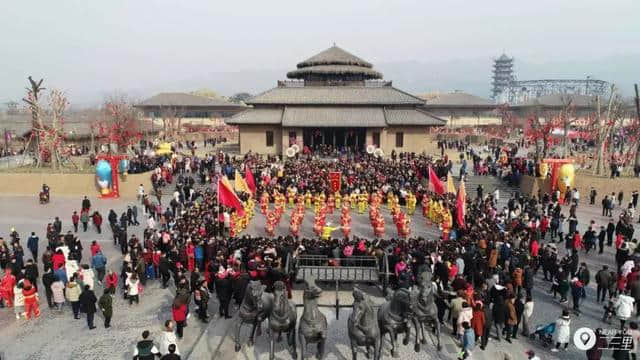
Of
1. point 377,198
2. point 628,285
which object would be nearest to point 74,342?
point 377,198

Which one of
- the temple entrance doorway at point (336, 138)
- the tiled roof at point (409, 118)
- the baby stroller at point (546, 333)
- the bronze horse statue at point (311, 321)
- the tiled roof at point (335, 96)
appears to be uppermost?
the tiled roof at point (335, 96)

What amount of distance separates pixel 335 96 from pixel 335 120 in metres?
3.65

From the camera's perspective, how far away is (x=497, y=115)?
8488 cm

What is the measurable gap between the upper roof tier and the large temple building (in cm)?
290

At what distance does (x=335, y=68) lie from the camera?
151ft

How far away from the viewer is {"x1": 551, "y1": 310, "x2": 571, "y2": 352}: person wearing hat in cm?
1092

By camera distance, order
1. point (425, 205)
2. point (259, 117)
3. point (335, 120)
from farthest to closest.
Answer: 1. point (259, 117)
2. point (335, 120)
3. point (425, 205)

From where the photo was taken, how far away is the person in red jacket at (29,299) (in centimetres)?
1254

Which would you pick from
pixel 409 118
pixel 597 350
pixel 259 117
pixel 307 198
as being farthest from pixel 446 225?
pixel 259 117

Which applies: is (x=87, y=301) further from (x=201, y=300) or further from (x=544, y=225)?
(x=544, y=225)

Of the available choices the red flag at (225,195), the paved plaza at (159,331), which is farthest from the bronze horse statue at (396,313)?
the red flag at (225,195)

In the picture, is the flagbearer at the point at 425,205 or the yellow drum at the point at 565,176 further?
the yellow drum at the point at 565,176

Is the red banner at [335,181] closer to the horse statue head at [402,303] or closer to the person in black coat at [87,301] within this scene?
the person in black coat at [87,301]

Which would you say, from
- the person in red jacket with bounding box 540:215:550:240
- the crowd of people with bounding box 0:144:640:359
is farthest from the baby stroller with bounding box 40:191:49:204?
the person in red jacket with bounding box 540:215:550:240
